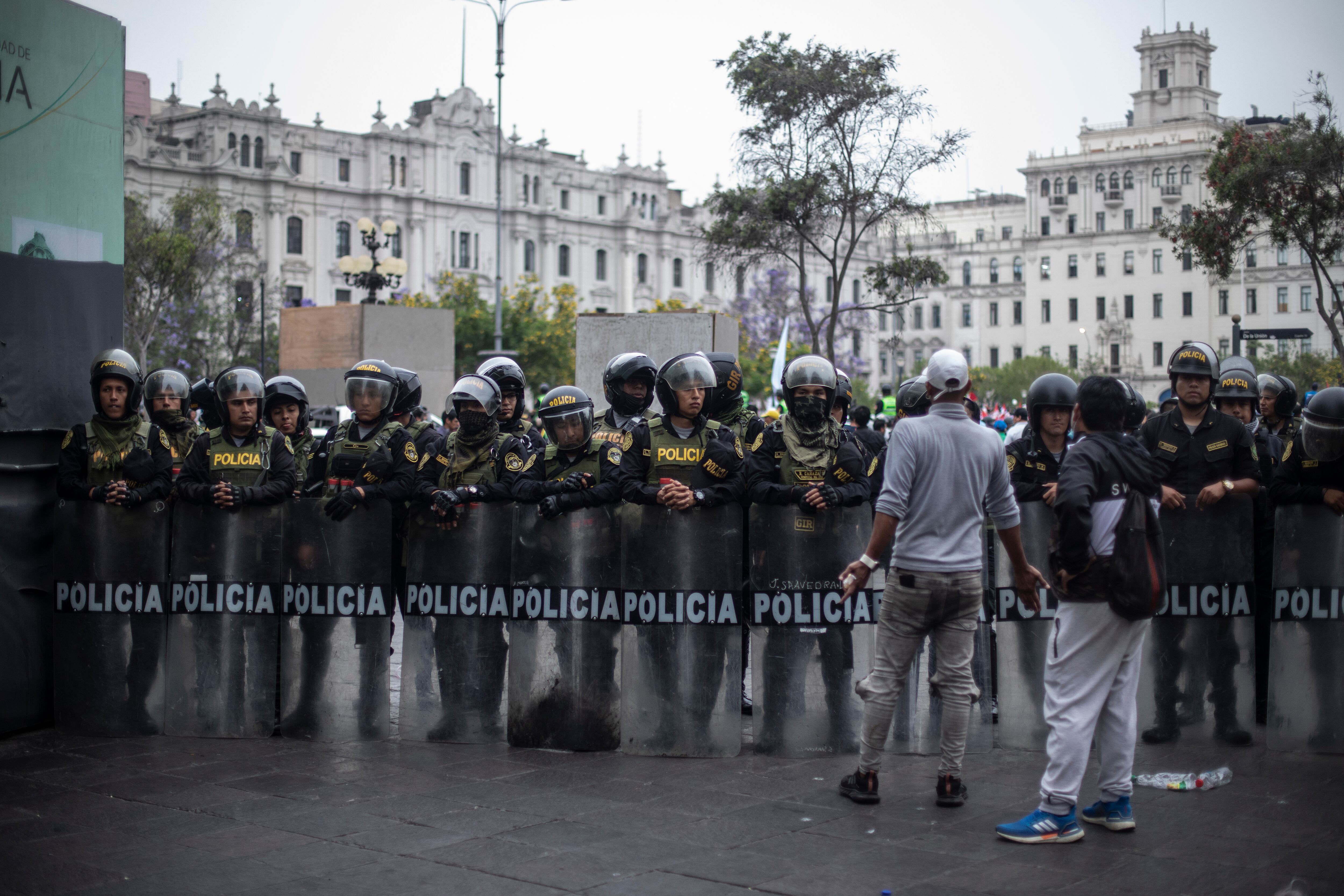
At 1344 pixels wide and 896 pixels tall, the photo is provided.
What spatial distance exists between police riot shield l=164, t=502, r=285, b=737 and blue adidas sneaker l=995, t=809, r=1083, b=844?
13.7ft

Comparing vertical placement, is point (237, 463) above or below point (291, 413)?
below

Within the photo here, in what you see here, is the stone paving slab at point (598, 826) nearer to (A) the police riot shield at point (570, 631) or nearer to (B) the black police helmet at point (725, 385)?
(A) the police riot shield at point (570, 631)

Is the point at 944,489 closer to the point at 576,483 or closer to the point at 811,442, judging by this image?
the point at 811,442

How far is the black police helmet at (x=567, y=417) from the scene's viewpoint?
737 centimetres

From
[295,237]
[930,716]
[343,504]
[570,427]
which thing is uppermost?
Result: [295,237]

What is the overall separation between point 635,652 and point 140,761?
266cm

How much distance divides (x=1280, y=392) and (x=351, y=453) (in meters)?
6.63

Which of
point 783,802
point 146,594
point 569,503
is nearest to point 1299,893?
point 783,802

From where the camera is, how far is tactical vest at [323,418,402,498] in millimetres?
7707

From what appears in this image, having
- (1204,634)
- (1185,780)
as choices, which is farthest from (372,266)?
(1185,780)

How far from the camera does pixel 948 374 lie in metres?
5.64

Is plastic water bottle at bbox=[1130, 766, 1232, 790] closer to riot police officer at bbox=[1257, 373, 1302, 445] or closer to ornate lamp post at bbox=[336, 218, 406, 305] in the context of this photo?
riot police officer at bbox=[1257, 373, 1302, 445]

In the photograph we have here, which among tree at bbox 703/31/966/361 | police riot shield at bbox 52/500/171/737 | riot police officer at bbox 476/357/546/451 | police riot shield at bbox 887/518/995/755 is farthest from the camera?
tree at bbox 703/31/966/361

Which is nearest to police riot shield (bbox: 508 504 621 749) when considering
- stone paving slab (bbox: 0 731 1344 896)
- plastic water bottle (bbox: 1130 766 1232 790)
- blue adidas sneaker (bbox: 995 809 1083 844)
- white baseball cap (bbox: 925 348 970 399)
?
stone paving slab (bbox: 0 731 1344 896)
